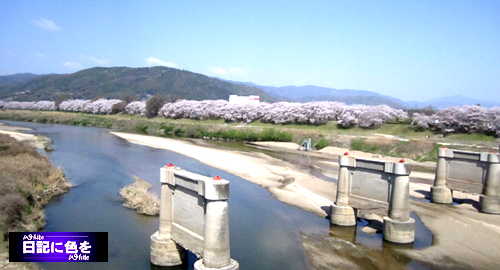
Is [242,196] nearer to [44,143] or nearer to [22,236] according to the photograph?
[22,236]

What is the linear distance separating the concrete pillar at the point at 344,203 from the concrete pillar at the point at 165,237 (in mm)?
7952

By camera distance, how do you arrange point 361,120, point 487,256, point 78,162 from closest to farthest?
point 487,256
point 78,162
point 361,120

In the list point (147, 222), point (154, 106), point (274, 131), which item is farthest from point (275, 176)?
point (154, 106)

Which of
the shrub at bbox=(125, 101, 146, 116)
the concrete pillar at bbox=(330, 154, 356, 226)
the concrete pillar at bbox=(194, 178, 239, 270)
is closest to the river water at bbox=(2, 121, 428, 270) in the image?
the concrete pillar at bbox=(330, 154, 356, 226)

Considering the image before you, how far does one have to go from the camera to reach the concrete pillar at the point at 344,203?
17.8m

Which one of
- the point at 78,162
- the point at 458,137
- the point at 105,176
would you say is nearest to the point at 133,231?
the point at 105,176

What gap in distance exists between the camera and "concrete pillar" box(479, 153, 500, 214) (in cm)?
1995

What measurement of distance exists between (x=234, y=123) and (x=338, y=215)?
195 ft

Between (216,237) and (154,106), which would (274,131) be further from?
(216,237)

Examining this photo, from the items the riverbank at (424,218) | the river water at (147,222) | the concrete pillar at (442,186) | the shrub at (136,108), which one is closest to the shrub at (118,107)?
the shrub at (136,108)

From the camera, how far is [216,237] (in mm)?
10266

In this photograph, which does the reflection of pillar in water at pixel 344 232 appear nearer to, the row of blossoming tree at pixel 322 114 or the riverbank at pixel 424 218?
the riverbank at pixel 424 218

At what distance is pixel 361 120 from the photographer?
5834 cm

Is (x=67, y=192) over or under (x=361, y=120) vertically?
under
